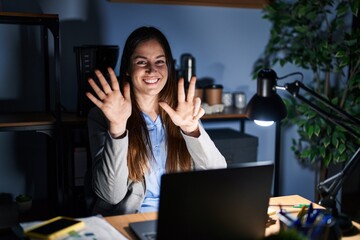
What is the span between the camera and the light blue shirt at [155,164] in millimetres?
1827

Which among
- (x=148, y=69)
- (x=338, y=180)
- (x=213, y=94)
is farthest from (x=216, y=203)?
(x=213, y=94)

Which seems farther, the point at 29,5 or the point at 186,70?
the point at 186,70

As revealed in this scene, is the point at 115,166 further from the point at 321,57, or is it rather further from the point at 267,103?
the point at 321,57

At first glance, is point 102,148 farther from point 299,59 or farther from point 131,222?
point 299,59

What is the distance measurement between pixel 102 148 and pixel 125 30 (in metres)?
1.25

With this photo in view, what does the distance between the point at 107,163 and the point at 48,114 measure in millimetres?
1043

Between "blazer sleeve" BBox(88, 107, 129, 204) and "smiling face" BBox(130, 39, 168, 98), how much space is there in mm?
204

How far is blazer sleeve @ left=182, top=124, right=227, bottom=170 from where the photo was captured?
1.78 metres

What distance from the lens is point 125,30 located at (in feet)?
9.45

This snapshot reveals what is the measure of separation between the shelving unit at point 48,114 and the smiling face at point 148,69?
0.61m

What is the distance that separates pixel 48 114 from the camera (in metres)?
2.61

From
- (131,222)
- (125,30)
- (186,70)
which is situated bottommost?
(131,222)

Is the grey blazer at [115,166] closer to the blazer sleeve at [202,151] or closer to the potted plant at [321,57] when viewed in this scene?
the blazer sleeve at [202,151]

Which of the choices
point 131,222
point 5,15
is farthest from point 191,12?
point 131,222
